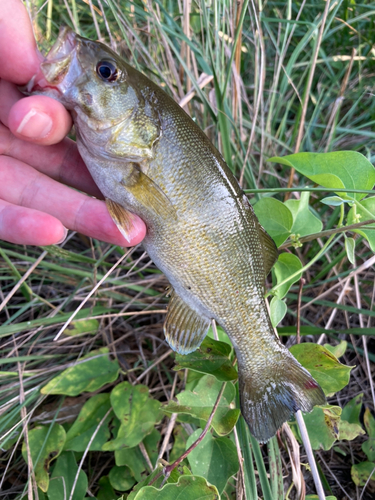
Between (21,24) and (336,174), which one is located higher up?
(21,24)

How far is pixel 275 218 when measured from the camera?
4.91ft

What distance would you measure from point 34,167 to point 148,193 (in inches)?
23.3

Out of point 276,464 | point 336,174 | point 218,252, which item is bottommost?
point 276,464

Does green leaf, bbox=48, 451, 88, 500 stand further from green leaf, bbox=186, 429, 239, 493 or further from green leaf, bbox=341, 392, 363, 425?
green leaf, bbox=341, 392, 363, 425

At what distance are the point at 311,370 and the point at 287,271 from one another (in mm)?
380

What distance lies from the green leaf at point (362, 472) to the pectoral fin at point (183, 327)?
1.03 meters

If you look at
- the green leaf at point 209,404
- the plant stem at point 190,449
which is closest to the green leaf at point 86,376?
the green leaf at point 209,404

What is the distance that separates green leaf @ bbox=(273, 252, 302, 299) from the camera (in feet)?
4.74

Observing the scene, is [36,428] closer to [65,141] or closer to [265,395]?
[265,395]

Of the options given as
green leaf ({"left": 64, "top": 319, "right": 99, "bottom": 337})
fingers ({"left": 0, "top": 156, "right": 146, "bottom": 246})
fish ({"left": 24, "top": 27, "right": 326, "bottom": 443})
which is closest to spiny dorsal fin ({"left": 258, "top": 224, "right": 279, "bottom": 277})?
fish ({"left": 24, "top": 27, "right": 326, "bottom": 443})

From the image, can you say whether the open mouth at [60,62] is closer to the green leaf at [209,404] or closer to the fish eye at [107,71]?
the fish eye at [107,71]

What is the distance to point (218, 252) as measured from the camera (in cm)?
135

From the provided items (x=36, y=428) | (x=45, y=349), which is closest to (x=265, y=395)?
(x=36, y=428)

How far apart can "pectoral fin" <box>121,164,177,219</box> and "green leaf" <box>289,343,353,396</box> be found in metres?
0.70
